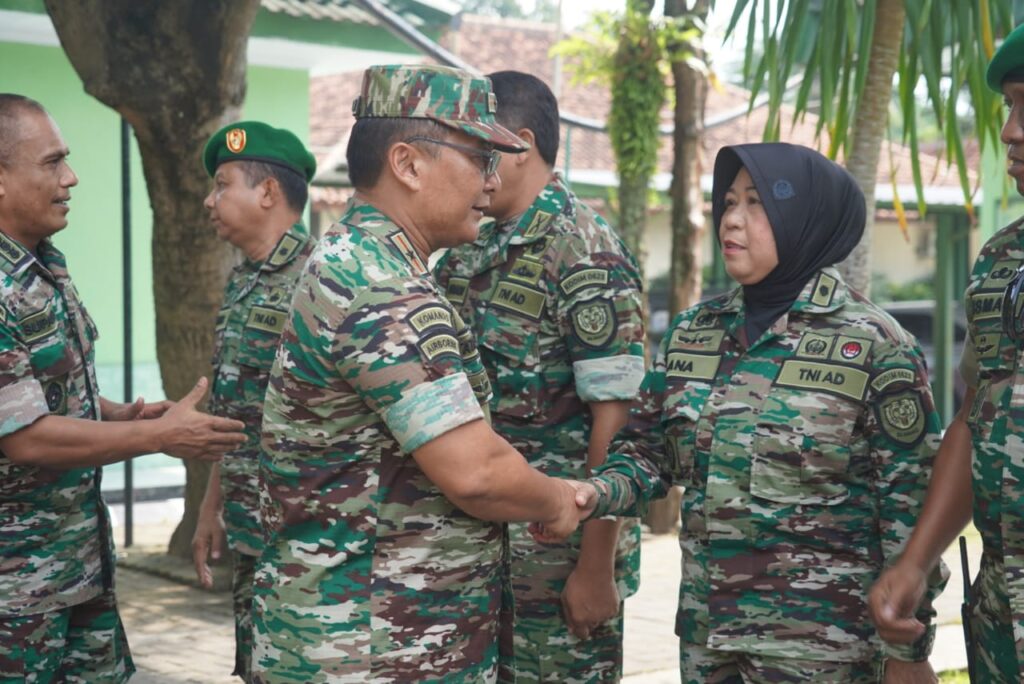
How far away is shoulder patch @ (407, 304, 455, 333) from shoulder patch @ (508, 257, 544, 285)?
3.30 ft

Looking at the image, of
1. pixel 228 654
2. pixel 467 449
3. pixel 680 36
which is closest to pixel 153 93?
pixel 228 654

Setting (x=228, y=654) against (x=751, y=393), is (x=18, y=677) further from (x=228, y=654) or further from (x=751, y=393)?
(x=228, y=654)

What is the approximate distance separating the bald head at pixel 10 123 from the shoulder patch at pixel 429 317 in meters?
1.50

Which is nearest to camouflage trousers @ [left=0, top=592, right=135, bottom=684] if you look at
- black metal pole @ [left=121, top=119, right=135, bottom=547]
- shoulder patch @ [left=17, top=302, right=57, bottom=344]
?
shoulder patch @ [left=17, top=302, right=57, bottom=344]

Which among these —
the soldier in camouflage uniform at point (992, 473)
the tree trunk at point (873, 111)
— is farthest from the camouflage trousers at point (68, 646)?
the tree trunk at point (873, 111)

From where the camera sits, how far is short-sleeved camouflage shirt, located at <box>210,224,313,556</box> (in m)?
3.97

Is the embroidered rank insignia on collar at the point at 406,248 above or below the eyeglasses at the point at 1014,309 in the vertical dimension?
above

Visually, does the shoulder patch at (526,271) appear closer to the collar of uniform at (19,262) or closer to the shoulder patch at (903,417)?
the shoulder patch at (903,417)

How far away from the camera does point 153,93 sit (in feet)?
20.1

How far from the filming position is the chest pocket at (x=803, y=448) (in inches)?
111

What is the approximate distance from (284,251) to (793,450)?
1924 millimetres

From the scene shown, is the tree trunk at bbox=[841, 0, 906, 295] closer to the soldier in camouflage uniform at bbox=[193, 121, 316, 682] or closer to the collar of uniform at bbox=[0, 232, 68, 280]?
the soldier in camouflage uniform at bbox=[193, 121, 316, 682]

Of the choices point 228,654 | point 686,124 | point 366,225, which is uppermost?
point 686,124

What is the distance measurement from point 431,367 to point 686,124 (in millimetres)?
6053
